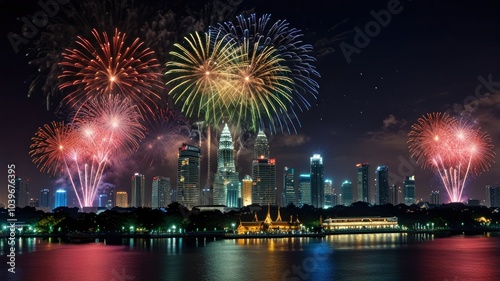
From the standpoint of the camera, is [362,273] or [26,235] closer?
[362,273]

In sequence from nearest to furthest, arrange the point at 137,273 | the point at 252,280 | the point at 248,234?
the point at 252,280 < the point at 137,273 < the point at 248,234

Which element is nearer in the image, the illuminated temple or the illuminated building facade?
the illuminated temple

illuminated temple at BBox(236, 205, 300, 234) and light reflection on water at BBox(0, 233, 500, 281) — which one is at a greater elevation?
illuminated temple at BBox(236, 205, 300, 234)

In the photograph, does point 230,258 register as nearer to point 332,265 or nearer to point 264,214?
point 332,265

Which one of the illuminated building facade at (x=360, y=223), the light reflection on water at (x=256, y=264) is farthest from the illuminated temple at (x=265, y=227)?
the light reflection on water at (x=256, y=264)

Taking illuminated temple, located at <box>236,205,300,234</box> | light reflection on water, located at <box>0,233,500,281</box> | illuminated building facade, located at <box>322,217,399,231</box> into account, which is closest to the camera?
light reflection on water, located at <box>0,233,500,281</box>

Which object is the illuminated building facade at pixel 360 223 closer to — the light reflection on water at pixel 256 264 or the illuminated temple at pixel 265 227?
the illuminated temple at pixel 265 227

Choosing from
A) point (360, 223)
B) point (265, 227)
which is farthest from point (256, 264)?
point (360, 223)

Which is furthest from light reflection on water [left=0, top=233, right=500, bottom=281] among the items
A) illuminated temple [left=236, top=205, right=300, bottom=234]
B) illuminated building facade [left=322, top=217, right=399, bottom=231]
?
illuminated building facade [left=322, top=217, right=399, bottom=231]

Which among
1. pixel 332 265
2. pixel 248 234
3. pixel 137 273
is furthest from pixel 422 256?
pixel 248 234

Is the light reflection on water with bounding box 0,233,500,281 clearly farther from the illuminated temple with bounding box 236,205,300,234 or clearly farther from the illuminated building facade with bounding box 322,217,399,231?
the illuminated building facade with bounding box 322,217,399,231

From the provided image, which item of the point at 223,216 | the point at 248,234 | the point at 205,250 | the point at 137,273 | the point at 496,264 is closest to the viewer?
the point at 137,273
